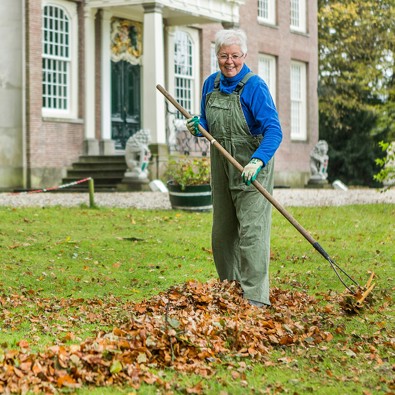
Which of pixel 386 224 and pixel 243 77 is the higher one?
pixel 243 77

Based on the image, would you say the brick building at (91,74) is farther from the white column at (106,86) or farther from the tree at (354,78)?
the tree at (354,78)

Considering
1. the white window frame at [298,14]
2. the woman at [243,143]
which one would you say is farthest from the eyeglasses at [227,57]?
the white window frame at [298,14]

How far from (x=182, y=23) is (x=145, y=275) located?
17300 millimetres

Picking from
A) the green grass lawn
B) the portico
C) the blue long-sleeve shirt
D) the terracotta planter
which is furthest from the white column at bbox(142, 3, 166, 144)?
the blue long-sleeve shirt

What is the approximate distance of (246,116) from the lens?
738 centimetres

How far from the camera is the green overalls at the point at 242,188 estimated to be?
7410 mm

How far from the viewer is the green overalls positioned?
7.41 meters

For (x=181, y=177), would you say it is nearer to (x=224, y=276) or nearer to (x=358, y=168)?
(x=224, y=276)

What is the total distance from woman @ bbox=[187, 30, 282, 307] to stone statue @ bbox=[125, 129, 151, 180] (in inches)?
581

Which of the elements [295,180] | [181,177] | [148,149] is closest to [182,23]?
[148,149]

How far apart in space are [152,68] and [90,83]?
1.81 m

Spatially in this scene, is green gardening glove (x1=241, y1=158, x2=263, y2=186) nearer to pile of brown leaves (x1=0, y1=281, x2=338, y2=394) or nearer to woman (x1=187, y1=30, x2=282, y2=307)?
woman (x1=187, y1=30, x2=282, y2=307)

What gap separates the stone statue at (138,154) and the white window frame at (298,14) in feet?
43.0

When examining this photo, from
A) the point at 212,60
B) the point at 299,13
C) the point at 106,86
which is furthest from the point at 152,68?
the point at 299,13
